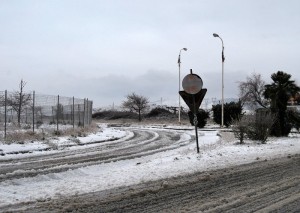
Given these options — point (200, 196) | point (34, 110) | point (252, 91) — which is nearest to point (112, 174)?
point (200, 196)

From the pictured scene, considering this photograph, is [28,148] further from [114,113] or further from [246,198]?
[114,113]

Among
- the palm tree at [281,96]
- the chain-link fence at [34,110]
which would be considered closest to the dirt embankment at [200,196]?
the palm tree at [281,96]

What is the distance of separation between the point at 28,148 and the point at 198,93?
8983 millimetres

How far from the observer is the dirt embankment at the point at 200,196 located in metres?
7.27

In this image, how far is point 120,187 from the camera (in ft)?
31.1

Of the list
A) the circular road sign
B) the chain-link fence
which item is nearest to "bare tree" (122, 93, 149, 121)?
the chain-link fence

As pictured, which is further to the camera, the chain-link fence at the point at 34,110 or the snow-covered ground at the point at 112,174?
the chain-link fence at the point at 34,110

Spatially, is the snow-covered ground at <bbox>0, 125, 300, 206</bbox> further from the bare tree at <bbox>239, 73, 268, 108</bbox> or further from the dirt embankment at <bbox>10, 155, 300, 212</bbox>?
the bare tree at <bbox>239, 73, 268, 108</bbox>

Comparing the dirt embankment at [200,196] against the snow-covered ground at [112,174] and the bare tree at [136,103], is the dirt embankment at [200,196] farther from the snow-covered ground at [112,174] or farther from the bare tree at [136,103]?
the bare tree at [136,103]

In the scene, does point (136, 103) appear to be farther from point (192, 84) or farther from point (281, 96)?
point (192, 84)

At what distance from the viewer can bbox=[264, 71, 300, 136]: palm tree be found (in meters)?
27.2

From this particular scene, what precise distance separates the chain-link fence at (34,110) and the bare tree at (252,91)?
49.0 meters

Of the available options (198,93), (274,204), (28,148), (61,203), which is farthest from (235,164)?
(28,148)

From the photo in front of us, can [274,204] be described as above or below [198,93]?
below
